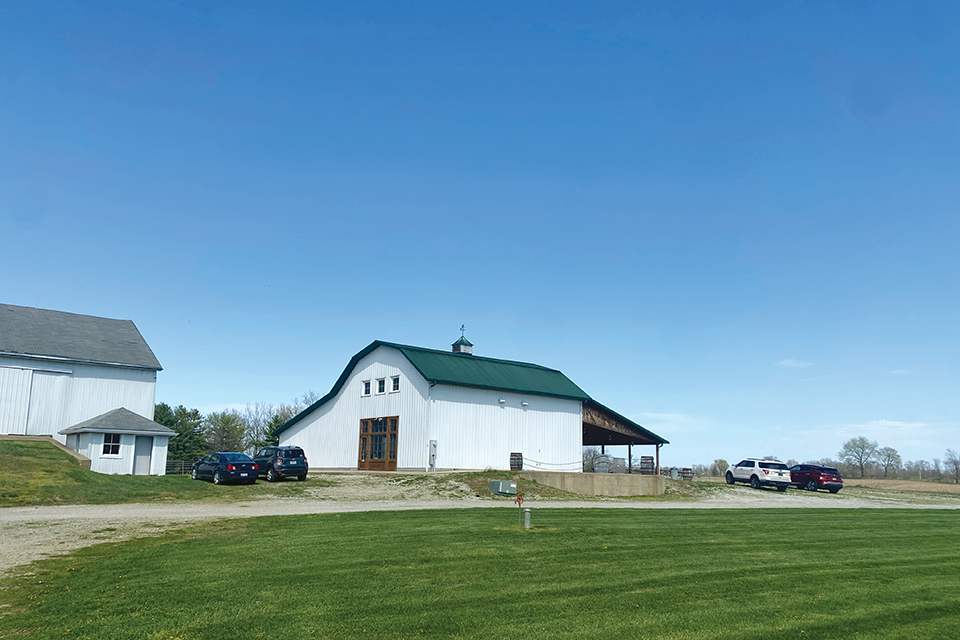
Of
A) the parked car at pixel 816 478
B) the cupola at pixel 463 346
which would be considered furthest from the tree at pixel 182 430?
the parked car at pixel 816 478

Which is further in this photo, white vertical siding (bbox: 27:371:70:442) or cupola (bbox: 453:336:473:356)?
→ cupola (bbox: 453:336:473:356)

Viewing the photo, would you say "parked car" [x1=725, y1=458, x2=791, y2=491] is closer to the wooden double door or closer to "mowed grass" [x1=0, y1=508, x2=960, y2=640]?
the wooden double door

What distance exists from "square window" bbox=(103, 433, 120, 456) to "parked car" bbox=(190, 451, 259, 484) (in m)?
7.03

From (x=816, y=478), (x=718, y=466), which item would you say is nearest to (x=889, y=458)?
(x=718, y=466)

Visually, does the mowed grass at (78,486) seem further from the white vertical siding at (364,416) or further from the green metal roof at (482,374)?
the green metal roof at (482,374)

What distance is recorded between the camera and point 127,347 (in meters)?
44.0

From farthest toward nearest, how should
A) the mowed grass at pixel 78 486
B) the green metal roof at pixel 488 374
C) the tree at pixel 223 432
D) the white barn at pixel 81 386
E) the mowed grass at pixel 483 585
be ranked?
the tree at pixel 223 432 → the green metal roof at pixel 488 374 → the white barn at pixel 81 386 → the mowed grass at pixel 78 486 → the mowed grass at pixel 483 585

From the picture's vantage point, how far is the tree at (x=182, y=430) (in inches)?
3007

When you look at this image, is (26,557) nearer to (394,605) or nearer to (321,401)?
(394,605)

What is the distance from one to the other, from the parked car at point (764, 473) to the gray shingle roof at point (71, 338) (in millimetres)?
36492

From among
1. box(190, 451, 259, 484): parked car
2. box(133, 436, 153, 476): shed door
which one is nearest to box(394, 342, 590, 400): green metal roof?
box(190, 451, 259, 484): parked car

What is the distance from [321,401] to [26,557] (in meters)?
35.4

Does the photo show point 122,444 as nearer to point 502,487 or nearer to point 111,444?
point 111,444

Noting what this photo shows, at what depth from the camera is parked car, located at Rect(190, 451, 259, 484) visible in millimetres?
30953
